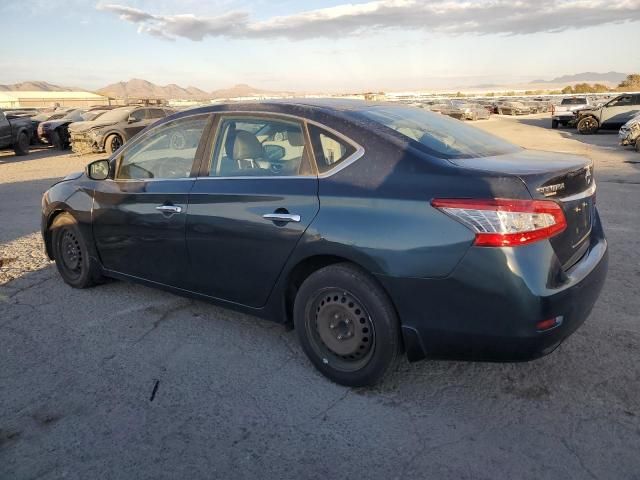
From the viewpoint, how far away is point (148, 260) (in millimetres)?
4191

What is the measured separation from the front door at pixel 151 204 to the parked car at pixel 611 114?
79.8 ft

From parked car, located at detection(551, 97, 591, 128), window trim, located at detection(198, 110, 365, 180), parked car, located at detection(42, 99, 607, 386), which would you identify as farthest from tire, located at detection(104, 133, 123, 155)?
parked car, located at detection(551, 97, 591, 128)

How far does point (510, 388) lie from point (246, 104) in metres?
2.57

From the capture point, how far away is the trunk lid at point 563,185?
9.08 ft

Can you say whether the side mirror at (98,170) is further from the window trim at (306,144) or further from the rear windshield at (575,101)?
the rear windshield at (575,101)

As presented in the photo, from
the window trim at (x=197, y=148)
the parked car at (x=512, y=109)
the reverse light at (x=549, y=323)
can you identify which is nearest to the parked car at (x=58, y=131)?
the window trim at (x=197, y=148)

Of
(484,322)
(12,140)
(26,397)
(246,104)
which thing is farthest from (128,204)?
(12,140)

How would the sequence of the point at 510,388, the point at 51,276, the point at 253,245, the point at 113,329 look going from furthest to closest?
the point at 51,276 < the point at 113,329 < the point at 253,245 < the point at 510,388

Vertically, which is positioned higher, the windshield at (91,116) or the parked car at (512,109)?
the windshield at (91,116)

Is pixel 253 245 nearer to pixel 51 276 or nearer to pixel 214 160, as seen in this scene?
pixel 214 160

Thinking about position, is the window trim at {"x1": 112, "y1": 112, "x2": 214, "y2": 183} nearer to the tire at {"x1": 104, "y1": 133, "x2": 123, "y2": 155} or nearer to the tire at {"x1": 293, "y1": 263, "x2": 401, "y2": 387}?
the tire at {"x1": 293, "y1": 263, "x2": 401, "y2": 387}

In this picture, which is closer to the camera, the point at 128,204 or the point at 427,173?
the point at 427,173

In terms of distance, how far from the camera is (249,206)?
346cm

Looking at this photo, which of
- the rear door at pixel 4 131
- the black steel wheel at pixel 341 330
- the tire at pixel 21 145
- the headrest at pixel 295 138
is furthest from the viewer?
the tire at pixel 21 145
